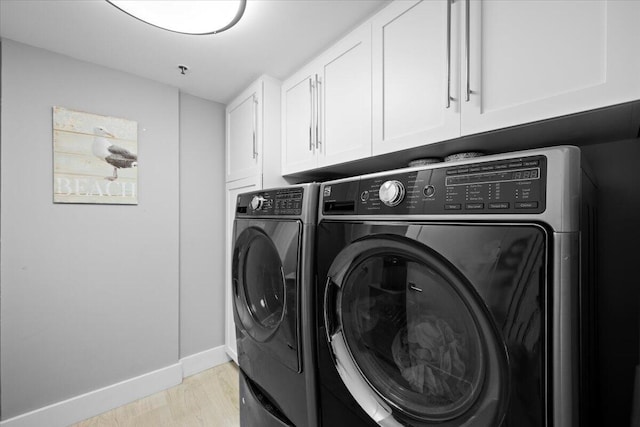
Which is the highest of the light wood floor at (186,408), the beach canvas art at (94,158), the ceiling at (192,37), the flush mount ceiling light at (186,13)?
the ceiling at (192,37)

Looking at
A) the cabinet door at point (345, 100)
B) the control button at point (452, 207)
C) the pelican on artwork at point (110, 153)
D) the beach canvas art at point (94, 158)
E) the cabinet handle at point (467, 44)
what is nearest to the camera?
the control button at point (452, 207)

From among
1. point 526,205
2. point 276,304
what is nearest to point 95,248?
Result: point 276,304

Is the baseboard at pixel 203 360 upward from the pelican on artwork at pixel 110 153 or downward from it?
downward

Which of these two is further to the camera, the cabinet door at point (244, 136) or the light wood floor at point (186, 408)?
the cabinet door at point (244, 136)

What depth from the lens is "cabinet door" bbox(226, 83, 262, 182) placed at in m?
1.90

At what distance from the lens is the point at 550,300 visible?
0.48 metres

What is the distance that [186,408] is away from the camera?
183 cm

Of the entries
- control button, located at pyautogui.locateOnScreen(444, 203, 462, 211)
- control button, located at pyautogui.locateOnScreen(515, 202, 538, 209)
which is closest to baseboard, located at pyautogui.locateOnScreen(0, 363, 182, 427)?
control button, located at pyautogui.locateOnScreen(444, 203, 462, 211)

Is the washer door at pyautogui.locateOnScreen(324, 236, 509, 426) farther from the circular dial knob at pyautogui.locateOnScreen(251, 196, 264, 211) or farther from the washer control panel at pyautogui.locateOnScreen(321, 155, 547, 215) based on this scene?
the circular dial knob at pyautogui.locateOnScreen(251, 196, 264, 211)

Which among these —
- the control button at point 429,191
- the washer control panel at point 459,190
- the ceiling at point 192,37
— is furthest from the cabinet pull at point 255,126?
the control button at point 429,191

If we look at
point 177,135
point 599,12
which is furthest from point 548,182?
point 177,135

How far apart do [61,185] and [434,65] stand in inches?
90.4

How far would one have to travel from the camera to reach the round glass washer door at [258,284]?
1.20 metres

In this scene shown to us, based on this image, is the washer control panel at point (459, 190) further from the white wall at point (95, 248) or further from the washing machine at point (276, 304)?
the white wall at point (95, 248)
